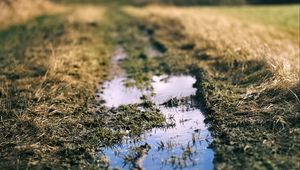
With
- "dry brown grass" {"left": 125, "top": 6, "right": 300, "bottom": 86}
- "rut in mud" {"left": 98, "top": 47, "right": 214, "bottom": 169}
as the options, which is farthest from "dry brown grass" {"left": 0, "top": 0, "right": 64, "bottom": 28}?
"rut in mud" {"left": 98, "top": 47, "right": 214, "bottom": 169}

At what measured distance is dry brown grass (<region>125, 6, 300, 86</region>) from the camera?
39.4ft

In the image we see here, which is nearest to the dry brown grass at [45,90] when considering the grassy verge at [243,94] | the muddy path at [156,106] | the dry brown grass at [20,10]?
the muddy path at [156,106]

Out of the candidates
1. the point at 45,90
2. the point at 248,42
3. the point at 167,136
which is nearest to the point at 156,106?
the point at 167,136

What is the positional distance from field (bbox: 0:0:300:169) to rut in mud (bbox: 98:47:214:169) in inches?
1.8

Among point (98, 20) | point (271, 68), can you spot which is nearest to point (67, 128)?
point (271, 68)

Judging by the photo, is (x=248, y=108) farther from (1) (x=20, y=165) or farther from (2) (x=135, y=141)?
(1) (x=20, y=165)

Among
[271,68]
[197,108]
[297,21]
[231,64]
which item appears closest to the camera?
[197,108]

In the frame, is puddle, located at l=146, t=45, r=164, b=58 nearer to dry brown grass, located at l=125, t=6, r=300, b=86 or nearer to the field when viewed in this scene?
the field

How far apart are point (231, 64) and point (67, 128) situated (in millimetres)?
5667

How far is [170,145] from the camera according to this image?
9.30m

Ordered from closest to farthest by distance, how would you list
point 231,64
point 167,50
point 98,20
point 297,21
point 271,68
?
point 271,68
point 231,64
point 167,50
point 297,21
point 98,20

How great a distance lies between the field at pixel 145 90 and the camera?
8883 millimetres

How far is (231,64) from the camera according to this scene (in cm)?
1412

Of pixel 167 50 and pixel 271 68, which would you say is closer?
pixel 271 68
